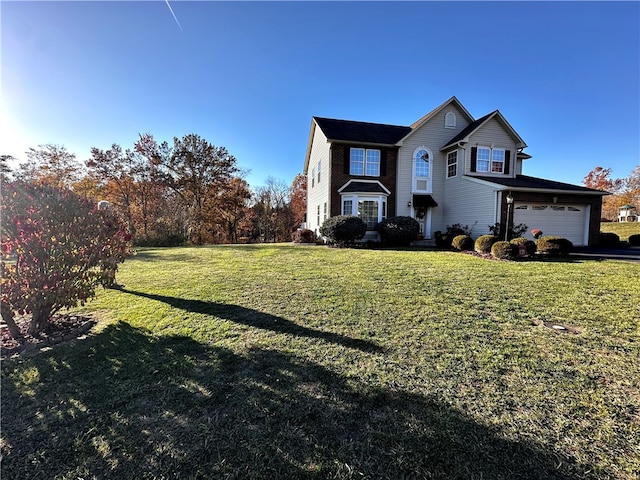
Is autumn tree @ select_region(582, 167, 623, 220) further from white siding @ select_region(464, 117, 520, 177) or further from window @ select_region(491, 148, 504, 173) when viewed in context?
window @ select_region(491, 148, 504, 173)

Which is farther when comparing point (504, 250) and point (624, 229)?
point (624, 229)

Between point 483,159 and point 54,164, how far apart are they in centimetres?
3551

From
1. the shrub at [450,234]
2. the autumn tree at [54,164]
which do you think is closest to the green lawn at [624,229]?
the shrub at [450,234]

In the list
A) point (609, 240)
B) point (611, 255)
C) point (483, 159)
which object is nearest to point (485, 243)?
point (611, 255)

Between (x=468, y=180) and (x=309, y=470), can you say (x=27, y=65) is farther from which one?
(x=468, y=180)

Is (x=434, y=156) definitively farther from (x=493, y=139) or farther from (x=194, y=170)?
(x=194, y=170)

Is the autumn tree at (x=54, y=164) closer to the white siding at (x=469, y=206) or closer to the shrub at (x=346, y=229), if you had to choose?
the shrub at (x=346, y=229)

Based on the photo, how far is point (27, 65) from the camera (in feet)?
16.2

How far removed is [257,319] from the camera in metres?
4.30

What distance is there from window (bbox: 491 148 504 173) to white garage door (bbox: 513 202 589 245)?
361 cm

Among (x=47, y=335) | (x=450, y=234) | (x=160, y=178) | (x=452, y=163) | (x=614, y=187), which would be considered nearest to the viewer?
(x=47, y=335)

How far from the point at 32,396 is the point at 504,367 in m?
4.69

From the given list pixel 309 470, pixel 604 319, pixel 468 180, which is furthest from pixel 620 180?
pixel 309 470

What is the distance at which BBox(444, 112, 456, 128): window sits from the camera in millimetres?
17312
